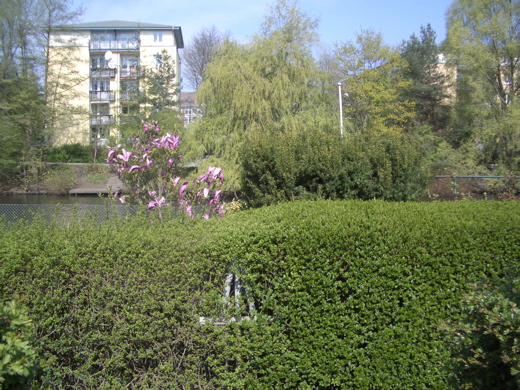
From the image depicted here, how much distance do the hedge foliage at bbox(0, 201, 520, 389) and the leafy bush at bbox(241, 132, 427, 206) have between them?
4.32 metres

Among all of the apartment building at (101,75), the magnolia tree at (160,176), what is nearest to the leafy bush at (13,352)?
the magnolia tree at (160,176)

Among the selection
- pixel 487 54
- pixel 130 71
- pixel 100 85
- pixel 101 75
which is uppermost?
pixel 101 75

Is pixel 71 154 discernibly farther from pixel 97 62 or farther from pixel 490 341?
pixel 490 341

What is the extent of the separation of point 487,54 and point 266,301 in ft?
105

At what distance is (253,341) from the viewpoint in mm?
3508

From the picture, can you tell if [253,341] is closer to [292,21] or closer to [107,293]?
[107,293]

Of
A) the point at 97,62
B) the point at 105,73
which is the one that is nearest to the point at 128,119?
the point at 105,73

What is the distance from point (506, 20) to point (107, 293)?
111ft

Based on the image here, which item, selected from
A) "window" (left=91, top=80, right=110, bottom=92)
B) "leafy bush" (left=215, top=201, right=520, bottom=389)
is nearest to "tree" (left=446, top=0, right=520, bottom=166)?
"leafy bush" (left=215, top=201, right=520, bottom=389)

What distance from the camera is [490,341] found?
2.28 m

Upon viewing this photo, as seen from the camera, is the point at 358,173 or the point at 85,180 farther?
the point at 85,180

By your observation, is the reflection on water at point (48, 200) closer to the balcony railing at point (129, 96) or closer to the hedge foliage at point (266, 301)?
the balcony railing at point (129, 96)

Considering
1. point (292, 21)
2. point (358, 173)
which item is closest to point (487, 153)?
point (292, 21)

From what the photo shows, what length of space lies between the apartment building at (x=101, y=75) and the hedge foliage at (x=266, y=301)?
31.7 metres
